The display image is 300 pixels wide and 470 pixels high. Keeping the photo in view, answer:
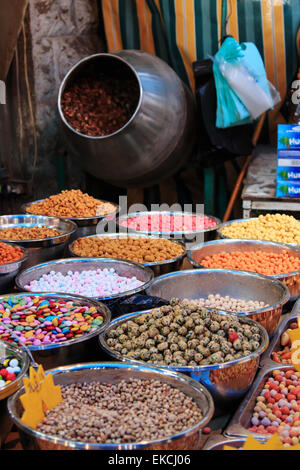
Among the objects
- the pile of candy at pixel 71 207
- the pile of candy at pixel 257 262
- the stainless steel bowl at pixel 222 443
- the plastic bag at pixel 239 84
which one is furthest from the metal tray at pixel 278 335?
the plastic bag at pixel 239 84

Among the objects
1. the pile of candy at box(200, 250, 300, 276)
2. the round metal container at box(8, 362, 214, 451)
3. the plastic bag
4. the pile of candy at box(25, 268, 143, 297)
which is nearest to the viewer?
the round metal container at box(8, 362, 214, 451)

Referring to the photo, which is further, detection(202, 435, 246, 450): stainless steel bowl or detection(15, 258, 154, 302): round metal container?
detection(15, 258, 154, 302): round metal container

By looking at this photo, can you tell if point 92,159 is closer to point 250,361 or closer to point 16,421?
point 250,361

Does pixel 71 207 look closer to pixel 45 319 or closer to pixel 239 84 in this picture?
pixel 45 319

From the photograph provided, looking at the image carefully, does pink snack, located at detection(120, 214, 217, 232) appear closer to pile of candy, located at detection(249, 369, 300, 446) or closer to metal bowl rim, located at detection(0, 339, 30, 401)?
pile of candy, located at detection(249, 369, 300, 446)

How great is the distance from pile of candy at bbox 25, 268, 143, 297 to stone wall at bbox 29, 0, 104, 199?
7.20ft

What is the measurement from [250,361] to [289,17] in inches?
129

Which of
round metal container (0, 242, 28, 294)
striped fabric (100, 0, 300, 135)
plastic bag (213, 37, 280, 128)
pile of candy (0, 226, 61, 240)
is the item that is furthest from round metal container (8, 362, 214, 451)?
striped fabric (100, 0, 300, 135)

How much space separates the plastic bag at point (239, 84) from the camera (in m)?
3.59

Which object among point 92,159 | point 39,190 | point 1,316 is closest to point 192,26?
point 92,159

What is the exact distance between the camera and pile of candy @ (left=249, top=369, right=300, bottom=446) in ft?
4.50

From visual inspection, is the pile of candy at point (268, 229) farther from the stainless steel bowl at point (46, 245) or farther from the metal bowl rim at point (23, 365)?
the metal bowl rim at point (23, 365)

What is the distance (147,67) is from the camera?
3.60 m
